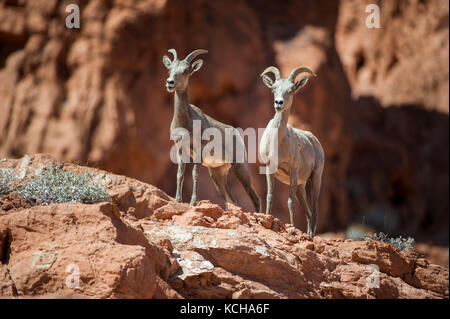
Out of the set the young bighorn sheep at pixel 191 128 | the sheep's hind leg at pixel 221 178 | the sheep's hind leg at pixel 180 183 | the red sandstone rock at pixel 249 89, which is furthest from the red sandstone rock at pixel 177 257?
the red sandstone rock at pixel 249 89

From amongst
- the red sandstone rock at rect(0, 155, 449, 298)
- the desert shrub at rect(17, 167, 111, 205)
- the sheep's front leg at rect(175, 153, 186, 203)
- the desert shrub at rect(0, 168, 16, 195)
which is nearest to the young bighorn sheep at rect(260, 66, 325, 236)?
the red sandstone rock at rect(0, 155, 449, 298)

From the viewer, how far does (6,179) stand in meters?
7.46

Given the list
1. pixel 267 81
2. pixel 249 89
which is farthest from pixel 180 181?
pixel 249 89

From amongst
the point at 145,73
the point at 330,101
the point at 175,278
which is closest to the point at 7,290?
the point at 175,278

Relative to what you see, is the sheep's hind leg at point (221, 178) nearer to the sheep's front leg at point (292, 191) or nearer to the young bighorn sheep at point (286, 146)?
the young bighorn sheep at point (286, 146)

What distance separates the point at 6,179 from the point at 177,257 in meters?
2.63

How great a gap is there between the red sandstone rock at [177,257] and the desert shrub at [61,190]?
20.5 inches

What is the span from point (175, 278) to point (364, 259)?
9.95ft

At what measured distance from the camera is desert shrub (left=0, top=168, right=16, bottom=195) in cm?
731

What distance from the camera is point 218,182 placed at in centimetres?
1018

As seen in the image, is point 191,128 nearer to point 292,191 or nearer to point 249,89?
point 292,191

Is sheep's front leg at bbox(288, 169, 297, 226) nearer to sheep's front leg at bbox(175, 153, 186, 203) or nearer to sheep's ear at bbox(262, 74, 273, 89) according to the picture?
sheep's ear at bbox(262, 74, 273, 89)

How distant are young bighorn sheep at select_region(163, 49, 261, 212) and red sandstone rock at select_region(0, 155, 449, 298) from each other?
955mm
